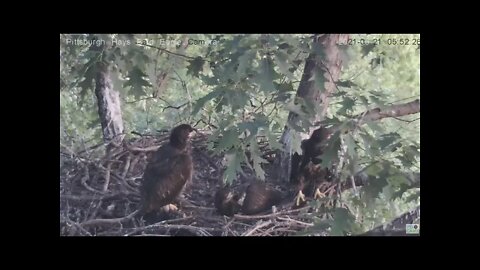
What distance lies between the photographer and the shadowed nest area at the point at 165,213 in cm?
235

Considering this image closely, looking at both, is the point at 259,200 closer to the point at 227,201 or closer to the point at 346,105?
the point at 227,201

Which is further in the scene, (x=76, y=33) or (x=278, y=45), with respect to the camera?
(x=76, y=33)

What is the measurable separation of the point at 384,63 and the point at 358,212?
0.50 m

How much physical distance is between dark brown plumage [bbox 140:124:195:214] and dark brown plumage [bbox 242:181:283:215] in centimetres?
21

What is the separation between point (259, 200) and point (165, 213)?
1.05 ft

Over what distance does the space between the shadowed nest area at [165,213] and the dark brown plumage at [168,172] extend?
0.02m

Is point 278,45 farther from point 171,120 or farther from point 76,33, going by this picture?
point 76,33

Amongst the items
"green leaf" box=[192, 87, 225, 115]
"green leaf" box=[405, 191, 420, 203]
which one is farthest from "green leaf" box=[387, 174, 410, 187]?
"green leaf" box=[192, 87, 225, 115]

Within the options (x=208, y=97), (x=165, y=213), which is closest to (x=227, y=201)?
(x=165, y=213)

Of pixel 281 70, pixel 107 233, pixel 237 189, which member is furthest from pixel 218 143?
pixel 107 233

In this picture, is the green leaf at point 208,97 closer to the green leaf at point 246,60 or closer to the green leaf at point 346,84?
the green leaf at point 246,60

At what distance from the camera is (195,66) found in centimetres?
232

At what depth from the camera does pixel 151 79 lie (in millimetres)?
2326

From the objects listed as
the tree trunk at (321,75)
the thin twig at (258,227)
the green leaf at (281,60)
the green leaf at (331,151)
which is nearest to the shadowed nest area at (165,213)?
the thin twig at (258,227)
